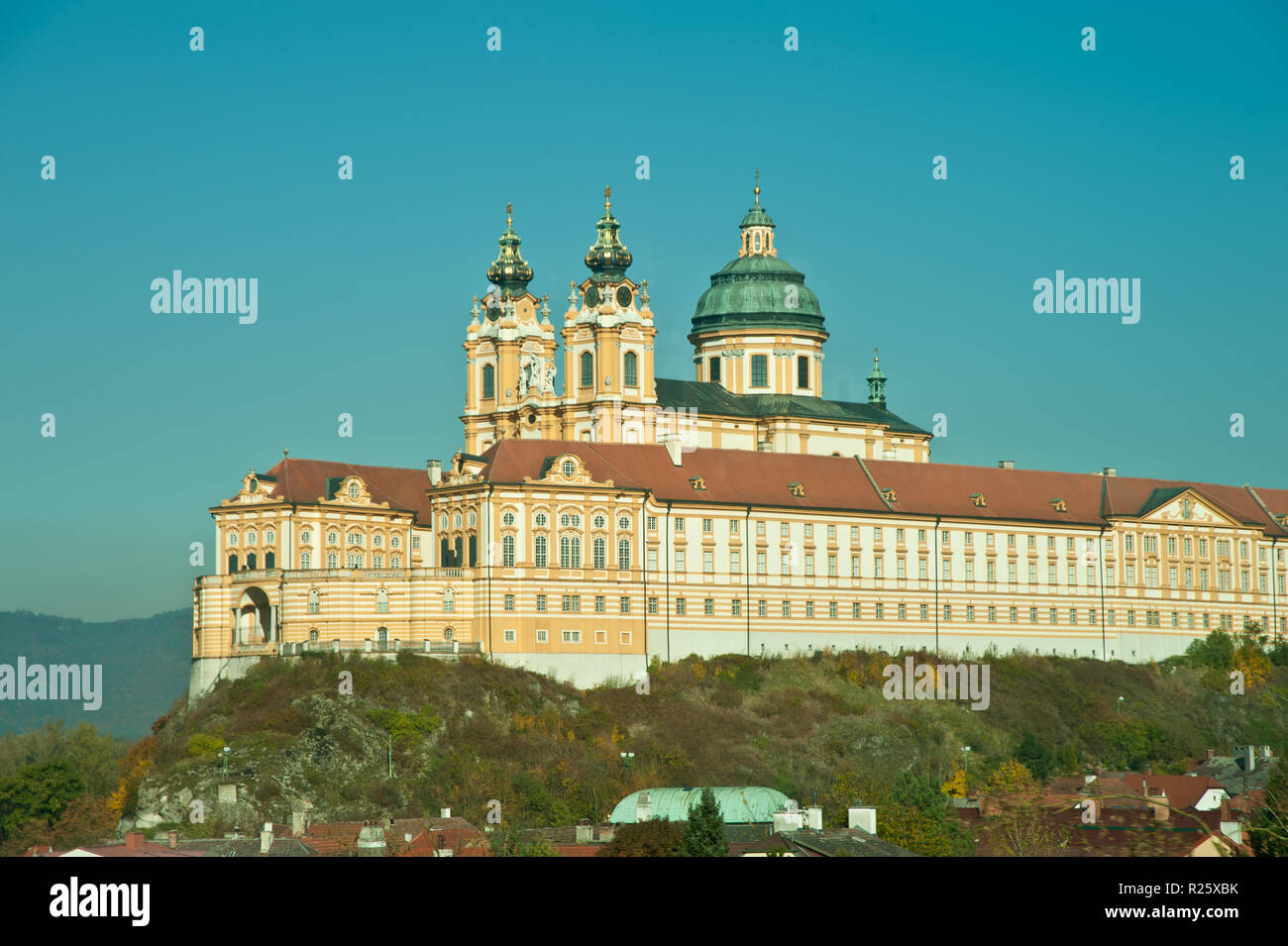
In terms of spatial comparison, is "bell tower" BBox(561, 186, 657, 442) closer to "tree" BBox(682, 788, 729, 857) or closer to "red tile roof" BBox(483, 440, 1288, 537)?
"red tile roof" BBox(483, 440, 1288, 537)

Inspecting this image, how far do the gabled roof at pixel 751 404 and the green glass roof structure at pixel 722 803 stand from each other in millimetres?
43759

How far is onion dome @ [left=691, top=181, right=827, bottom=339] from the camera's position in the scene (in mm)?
133000

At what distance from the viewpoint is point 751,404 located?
12988 centimetres

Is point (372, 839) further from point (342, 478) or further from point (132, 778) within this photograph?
point (342, 478)

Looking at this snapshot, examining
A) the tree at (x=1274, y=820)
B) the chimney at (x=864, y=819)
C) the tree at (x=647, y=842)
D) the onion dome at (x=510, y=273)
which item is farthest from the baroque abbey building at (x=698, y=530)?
the tree at (x=1274, y=820)

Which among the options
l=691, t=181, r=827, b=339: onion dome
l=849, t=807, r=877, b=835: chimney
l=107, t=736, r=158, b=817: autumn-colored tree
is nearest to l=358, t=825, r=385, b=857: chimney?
l=849, t=807, r=877, b=835: chimney

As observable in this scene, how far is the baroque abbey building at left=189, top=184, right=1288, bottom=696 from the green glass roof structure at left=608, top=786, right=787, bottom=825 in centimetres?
1996

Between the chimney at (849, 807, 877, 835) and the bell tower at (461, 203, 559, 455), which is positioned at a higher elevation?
the bell tower at (461, 203, 559, 455)

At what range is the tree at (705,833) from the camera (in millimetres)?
56838

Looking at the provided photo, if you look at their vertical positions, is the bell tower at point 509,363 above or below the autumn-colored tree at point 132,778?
above

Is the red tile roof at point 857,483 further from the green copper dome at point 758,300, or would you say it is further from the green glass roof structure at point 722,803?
the green glass roof structure at point 722,803

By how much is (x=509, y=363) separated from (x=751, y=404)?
630 inches

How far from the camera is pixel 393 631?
4023 inches
